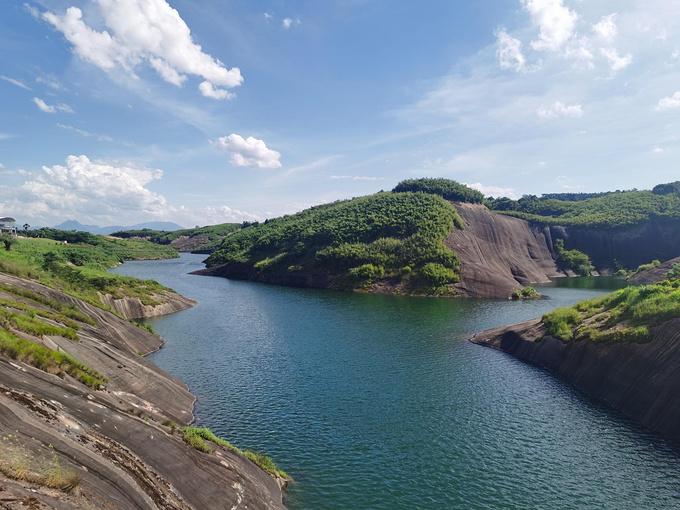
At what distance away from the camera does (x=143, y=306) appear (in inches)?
3152

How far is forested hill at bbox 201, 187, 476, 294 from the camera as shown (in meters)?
129

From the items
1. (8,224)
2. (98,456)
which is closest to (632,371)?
(98,456)

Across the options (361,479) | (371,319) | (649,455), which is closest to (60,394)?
(361,479)

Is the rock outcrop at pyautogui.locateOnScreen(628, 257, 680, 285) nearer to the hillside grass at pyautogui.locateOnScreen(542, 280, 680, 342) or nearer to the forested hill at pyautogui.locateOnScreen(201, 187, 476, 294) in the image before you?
the forested hill at pyautogui.locateOnScreen(201, 187, 476, 294)

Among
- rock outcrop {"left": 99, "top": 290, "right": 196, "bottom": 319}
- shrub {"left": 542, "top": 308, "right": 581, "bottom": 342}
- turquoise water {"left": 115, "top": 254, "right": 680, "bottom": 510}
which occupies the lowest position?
turquoise water {"left": 115, "top": 254, "right": 680, "bottom": 510}

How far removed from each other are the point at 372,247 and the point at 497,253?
5213 centimetres

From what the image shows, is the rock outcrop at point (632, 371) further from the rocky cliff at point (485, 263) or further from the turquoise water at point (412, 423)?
the rocky cliff at point (485, 263)

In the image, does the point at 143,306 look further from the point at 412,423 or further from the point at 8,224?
the point at 8,224

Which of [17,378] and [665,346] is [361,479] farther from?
[665,346]

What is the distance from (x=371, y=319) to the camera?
84188mm

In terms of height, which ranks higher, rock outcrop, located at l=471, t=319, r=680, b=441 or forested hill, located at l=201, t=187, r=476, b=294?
forested hill, located at l=201, t=187, r=476, b=294

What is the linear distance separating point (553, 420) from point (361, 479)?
21582 millimetres

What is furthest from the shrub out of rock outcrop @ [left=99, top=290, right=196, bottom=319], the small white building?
the small white building

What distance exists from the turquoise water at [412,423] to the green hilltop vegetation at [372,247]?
58418 mm
